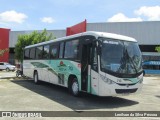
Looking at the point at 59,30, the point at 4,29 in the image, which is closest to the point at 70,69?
the point at 4,29

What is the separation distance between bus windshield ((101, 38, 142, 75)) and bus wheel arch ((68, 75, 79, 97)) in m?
2.57

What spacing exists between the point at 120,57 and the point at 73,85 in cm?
323

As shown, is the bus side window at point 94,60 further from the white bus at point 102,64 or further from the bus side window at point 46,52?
the bus side window at point 46,52

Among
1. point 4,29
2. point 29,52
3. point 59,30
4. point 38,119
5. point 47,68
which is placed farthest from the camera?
point 59,30

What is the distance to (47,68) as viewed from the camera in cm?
1845

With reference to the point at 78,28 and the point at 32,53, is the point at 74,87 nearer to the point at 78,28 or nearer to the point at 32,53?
the point at 32,53

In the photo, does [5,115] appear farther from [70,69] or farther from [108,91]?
[70,69]

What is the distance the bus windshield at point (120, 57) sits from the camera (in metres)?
11.8

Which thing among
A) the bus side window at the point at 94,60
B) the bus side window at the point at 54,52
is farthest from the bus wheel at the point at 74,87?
the bus side window at the point at 54,52

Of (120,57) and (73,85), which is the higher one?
(120,57)

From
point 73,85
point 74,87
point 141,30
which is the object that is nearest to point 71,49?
point 73,85

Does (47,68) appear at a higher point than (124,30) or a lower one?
lower

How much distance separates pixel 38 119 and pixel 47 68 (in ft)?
32.8

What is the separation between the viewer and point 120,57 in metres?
12.1
